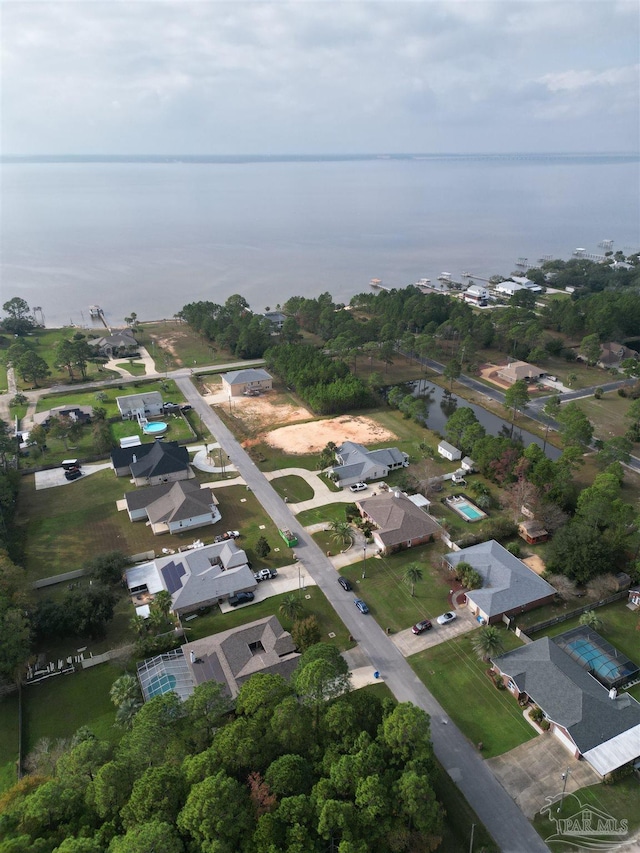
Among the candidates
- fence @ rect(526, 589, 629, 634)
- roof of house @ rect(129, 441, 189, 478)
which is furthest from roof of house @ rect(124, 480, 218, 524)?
fence @ rect(526, 589, 629, 634)

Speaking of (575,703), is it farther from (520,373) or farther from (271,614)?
(520,373)

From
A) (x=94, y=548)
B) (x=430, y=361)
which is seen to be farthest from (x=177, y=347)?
(x=94, y=548)

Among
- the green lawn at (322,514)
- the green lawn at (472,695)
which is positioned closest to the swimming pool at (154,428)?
the green lawn at (322,514)

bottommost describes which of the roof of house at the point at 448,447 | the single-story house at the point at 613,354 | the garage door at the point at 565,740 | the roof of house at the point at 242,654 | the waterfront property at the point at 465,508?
the garage door at the point at 565,740

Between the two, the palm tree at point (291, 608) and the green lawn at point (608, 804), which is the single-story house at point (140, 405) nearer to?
the palm tree at point (291, 608)

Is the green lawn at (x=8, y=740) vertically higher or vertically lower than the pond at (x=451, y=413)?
lower

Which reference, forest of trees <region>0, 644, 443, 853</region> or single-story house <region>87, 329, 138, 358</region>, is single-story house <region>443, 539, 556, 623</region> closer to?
forest of trees <region>0, 644, 443, 853</region>
